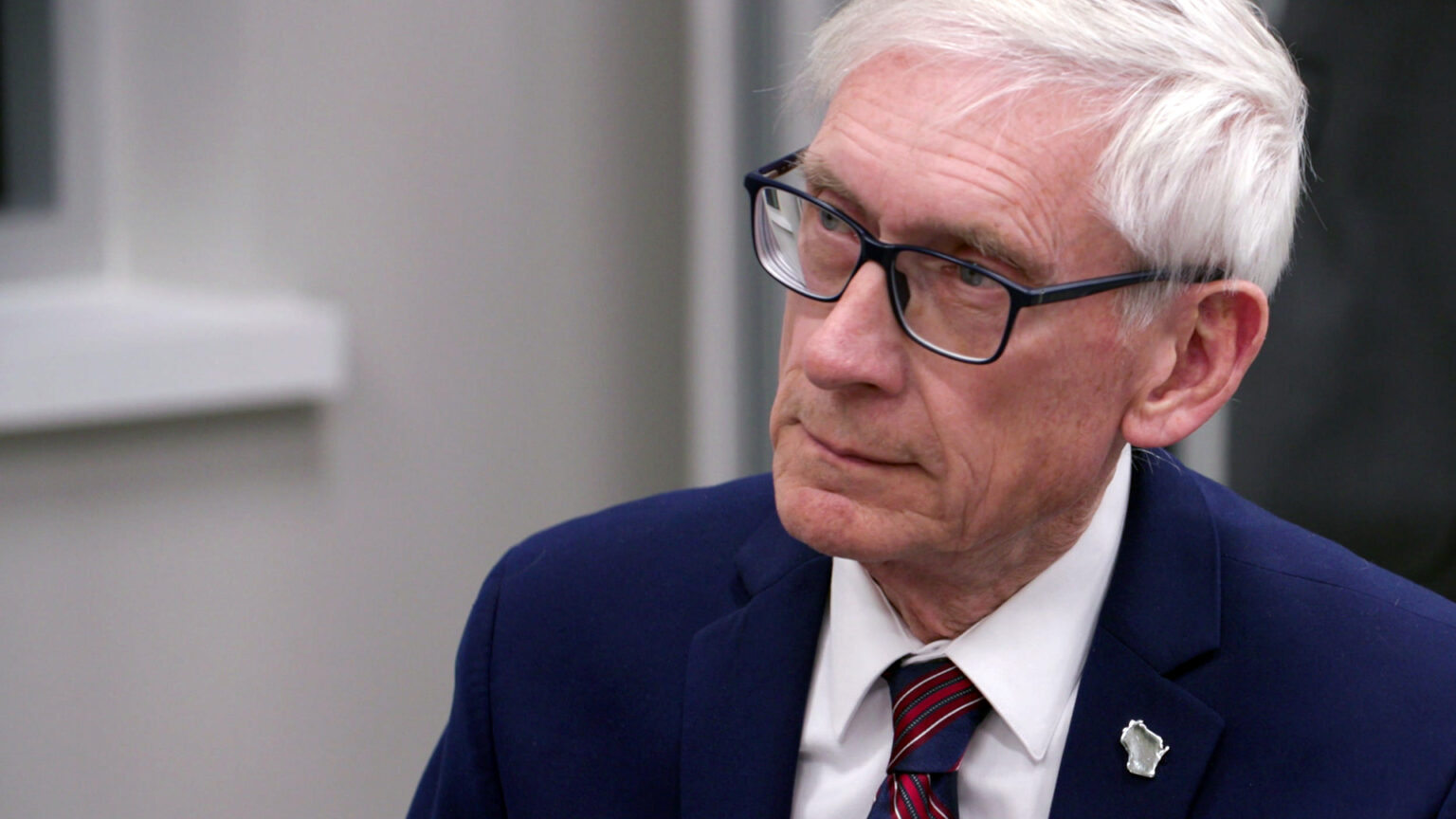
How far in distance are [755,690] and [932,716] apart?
0.16m

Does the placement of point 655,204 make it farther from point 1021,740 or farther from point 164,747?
point 1021,740

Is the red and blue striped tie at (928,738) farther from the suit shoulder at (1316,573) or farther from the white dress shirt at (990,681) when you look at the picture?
the suit shoulder at (1316,573)

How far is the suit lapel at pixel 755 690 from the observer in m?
1.17

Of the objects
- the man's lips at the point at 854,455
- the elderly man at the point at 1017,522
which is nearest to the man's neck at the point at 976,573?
the elderly man at the point at 1017,522

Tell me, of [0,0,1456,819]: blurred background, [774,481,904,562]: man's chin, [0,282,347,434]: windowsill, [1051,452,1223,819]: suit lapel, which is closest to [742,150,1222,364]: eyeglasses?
[774,481,904,562]: man's chin

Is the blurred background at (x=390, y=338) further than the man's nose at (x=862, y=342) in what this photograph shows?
Yes

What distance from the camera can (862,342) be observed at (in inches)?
41.3

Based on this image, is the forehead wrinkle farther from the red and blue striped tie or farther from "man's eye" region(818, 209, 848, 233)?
the red and blue striped tie

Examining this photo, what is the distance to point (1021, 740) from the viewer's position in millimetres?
1117

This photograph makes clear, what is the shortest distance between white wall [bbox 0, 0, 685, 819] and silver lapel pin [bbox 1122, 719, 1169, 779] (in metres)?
1.40

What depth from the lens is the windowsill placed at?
1848 millimetres

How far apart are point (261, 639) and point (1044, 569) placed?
135cm

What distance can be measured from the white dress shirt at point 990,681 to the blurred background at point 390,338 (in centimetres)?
75

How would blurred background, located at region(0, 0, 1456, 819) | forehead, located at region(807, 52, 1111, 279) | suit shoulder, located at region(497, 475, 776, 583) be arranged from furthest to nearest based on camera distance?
blurred background, located at region(0, 0, 1456, 819) < suit shoulder, located at region(497, 475, 776, 583) < forehead, located at region(807, 52, 1111, 279)
